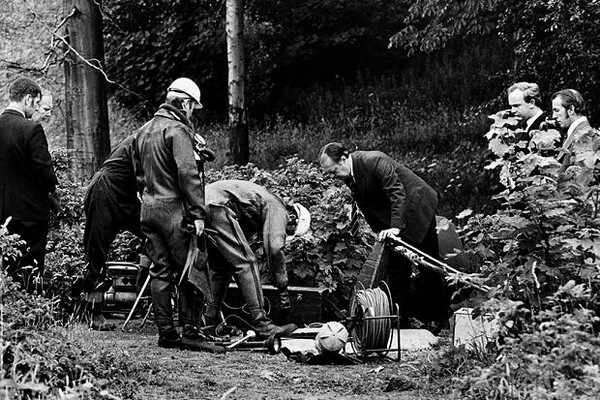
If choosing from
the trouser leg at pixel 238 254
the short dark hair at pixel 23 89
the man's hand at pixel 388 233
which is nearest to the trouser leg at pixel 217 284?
the trouser leg at pixel 238 254

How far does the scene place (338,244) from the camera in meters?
12.4

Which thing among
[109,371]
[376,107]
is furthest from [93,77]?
[376,107]

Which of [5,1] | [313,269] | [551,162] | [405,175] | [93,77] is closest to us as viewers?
[551,162]

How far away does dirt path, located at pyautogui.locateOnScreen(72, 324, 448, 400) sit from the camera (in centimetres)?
756

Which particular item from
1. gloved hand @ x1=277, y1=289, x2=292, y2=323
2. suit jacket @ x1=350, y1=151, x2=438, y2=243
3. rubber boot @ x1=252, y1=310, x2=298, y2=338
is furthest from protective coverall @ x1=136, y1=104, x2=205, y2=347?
suit jacket @ x1=350, y1=151, x2=438, y2=243

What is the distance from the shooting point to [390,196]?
34.6ft

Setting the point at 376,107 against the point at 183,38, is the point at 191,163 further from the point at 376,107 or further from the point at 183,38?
the point at 183,38

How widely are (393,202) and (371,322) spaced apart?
5.44ft

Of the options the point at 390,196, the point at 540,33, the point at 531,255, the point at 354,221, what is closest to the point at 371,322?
the point at 390,196

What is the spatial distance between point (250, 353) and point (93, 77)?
5664 millimetres

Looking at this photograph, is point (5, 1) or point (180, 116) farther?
point (5, 1)

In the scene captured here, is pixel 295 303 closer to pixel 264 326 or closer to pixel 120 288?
pixel 264 326

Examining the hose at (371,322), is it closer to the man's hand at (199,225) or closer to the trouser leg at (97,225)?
the man's hand at (199,225)

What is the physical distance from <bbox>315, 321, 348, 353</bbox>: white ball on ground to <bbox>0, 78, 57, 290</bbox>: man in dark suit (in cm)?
247
